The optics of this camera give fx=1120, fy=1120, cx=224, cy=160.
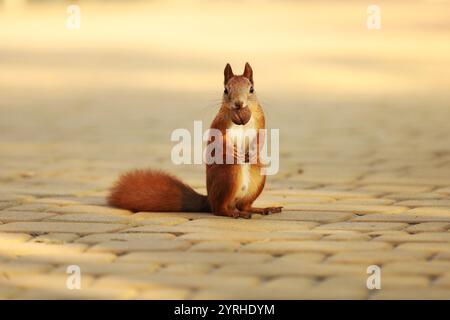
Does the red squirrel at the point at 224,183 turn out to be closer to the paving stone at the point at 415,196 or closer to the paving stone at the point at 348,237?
the paving stone at the point at 348,237

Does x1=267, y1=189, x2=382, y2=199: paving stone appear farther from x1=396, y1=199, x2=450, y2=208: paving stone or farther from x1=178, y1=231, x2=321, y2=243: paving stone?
x1=178, y1=231, x2=321, y2=243: paving stone

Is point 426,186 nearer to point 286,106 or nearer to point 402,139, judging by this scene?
point 402,139

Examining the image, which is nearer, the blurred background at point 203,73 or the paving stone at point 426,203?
the paving stone at point 426,203

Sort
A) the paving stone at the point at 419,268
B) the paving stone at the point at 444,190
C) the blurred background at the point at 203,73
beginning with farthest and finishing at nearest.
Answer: the blurred background at the point at 203,73, the paving stone at the point at 444,190, the paving stone at the point at 419,268

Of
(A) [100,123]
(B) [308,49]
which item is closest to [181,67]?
(B) [308,49]

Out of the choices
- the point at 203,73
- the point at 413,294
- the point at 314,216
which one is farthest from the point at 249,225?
the point at 203,73

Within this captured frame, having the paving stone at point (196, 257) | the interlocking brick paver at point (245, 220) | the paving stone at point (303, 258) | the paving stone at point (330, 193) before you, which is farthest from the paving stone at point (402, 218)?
the paving stone at point (196, 257)

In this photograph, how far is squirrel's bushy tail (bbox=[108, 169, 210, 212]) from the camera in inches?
248

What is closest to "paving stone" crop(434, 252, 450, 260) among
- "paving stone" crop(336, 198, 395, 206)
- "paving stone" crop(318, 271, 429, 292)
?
"paving stone" crop(318, 271, 429, 292)

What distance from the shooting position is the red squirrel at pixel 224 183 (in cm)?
588

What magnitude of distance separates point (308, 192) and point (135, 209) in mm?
1276

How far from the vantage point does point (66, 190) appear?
722cm

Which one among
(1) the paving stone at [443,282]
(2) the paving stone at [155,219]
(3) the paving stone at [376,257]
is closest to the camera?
(1) the paving stone at [443,282]

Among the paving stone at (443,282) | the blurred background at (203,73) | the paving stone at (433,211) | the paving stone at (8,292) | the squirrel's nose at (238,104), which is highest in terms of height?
the blurred background at (203,73)
